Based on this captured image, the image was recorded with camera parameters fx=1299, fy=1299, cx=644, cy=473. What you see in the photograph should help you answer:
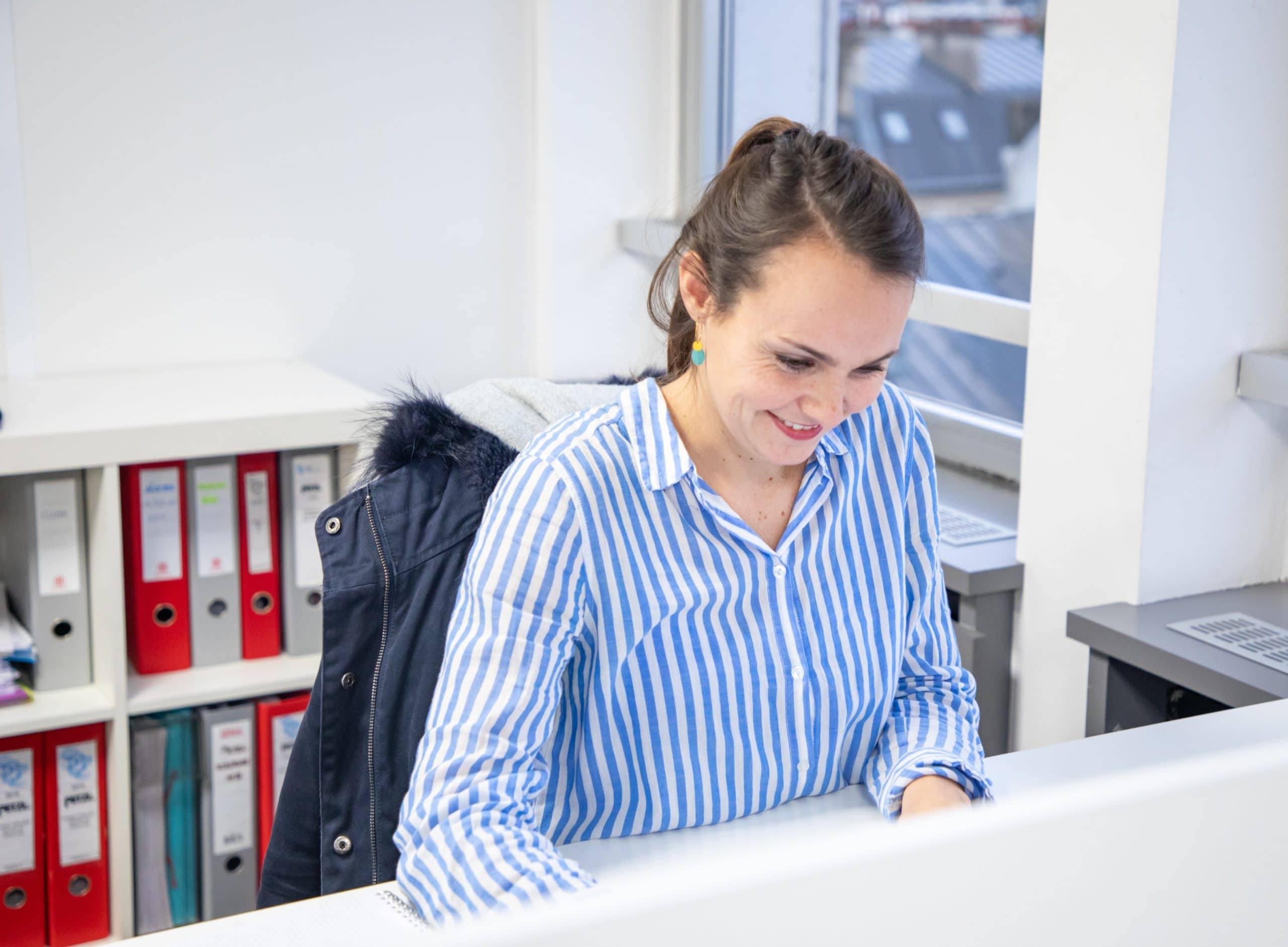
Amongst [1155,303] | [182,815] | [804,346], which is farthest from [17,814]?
[1155,303]

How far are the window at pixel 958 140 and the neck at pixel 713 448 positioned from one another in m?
0.23

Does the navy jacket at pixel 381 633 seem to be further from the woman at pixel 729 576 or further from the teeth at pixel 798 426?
the teeth at pixel 798 426

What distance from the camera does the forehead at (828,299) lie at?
106cm

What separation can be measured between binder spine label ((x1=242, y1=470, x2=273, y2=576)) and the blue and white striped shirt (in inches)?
43.2

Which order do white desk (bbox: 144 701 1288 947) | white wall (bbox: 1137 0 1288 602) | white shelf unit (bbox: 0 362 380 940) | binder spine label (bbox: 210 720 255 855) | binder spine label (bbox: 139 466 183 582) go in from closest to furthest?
white desk (bbox: 144 701 1288 947) < white wall (bbox: 1137 0 1288 602) < white shelf unit (bbox: 0 362 380 940) < binder spine label (bbox: 139 466 183 582) < binder spine label (bbox: 210 720 255 855)

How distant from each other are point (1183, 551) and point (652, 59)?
1.62m

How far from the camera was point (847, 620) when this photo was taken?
1197 millimetres

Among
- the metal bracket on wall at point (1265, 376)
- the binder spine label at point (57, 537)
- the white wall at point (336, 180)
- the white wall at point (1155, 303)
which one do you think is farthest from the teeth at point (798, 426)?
the white wall at point (336, 180)

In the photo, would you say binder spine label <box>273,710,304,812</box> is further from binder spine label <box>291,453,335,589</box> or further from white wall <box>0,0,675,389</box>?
white wall <box>0,0,675,389</box>

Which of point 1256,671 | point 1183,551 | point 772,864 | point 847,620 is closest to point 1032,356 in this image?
point 1183,551

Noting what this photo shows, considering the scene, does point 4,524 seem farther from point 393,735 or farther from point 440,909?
point 440,909

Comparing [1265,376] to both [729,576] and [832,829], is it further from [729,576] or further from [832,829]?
[832,829]

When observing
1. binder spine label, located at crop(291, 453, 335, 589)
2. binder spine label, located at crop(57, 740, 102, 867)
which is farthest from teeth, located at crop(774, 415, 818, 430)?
binder spine label, located at crop(57, 740, 102, 867)

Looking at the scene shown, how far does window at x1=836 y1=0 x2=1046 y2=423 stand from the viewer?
232 cm
